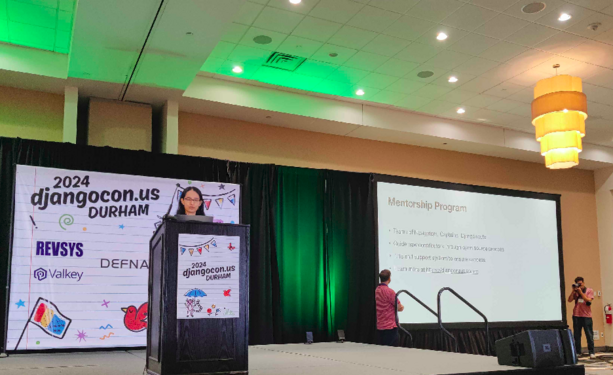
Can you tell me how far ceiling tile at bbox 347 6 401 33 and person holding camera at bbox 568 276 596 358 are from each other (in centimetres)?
626

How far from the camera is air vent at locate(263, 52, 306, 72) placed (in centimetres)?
717

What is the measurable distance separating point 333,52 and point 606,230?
297 inches

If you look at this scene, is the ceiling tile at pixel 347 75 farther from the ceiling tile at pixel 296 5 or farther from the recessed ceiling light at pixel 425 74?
the ceiling tile at pixel 296 5

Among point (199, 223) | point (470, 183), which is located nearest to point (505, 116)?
point (470, 183)

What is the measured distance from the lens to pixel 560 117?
6773mm

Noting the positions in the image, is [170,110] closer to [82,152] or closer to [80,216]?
[82,152]

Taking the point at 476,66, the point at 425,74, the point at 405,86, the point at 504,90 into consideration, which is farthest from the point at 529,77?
the point at 405,86

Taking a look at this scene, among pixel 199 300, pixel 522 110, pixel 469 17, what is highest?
pixel 469 17

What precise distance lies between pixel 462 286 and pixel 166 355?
23.7 ft

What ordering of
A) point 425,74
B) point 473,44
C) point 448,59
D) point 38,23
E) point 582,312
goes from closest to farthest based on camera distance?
point 38,23 < point 473,44 < point 448,59 < point 425,74 < point 582,312

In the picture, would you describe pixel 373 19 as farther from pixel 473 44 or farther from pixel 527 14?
pixel 527 14

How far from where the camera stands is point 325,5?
590 cm

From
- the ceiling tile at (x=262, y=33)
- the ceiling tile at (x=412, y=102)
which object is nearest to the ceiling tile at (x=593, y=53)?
the ceiling tile at (x=412, y=102)

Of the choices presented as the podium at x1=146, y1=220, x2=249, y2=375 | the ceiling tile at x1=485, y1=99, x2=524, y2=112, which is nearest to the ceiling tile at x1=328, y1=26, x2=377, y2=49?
the ceiling tile at x1=485, y1=99, x2=524, y2=112
